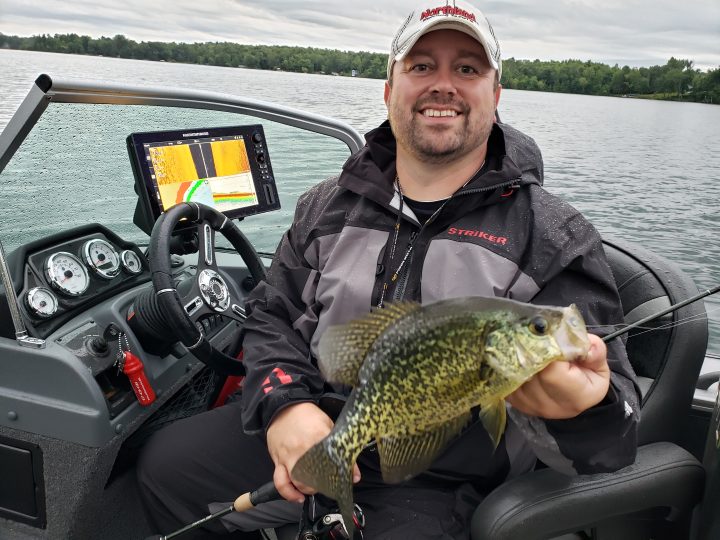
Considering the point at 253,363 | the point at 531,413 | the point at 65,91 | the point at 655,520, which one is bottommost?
the point at 655,520

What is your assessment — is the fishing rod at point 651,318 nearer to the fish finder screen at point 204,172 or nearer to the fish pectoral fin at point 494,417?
the fish pectoral fin at point 494,417

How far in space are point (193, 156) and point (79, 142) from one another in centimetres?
51

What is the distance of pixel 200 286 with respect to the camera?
243 cm

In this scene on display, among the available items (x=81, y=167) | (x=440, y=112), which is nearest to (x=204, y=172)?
(x=81, y=167)

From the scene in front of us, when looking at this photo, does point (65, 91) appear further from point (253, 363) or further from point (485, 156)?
point (485, 156)

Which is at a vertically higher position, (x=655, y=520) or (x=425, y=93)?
(x=425, y=93)

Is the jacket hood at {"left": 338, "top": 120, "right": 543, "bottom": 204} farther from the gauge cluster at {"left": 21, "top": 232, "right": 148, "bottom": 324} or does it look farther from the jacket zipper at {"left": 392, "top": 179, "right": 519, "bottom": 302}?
the gauge cluster at {"left": 21, "top": 232, "right": 148, "bottom": 324}

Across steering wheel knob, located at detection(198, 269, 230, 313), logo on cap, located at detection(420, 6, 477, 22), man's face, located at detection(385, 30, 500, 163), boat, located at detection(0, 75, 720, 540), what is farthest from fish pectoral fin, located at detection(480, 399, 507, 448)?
steering wheel knob, located at detection(198, 269, 230, 313)

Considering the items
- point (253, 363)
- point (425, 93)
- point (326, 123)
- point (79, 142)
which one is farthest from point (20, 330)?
point (326, 123)

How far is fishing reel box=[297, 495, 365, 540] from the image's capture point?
1727 mm

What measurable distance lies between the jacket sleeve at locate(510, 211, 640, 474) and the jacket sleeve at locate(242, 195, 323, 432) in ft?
2.21

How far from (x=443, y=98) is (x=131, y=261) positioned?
5.17 ft

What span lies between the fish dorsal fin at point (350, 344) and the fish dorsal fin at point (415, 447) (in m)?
0.17

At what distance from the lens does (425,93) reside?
2.06 meters
